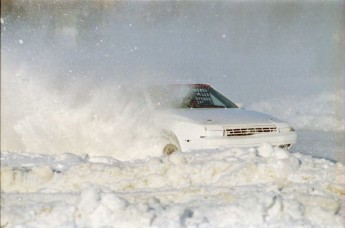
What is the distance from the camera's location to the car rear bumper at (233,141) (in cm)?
719

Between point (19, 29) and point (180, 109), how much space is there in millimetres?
4389

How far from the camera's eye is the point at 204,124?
23.9ft

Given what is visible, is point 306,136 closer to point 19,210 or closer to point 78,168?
point 78,168

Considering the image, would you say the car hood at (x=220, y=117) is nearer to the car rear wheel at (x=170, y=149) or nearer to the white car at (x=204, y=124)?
the white car at (x=204, y=124)

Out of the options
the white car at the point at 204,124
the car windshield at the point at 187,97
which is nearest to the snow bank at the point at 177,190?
the white car at the point at 204,124

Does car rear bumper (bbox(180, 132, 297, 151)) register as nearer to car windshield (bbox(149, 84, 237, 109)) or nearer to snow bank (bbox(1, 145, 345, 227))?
snow bank (bbox(1, 145, 345, 227))

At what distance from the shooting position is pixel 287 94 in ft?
69.1

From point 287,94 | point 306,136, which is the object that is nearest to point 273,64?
point 287,94

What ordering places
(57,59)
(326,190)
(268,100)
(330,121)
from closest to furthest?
(326,190) < (57,59) < (330,121) < (268,100)

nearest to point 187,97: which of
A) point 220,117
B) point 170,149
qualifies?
point 220,117

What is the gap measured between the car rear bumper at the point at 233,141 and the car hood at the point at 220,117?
0.84ft

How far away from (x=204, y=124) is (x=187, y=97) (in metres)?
1.38

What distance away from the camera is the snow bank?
4.49m

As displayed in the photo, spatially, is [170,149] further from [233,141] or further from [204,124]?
[233,141]
